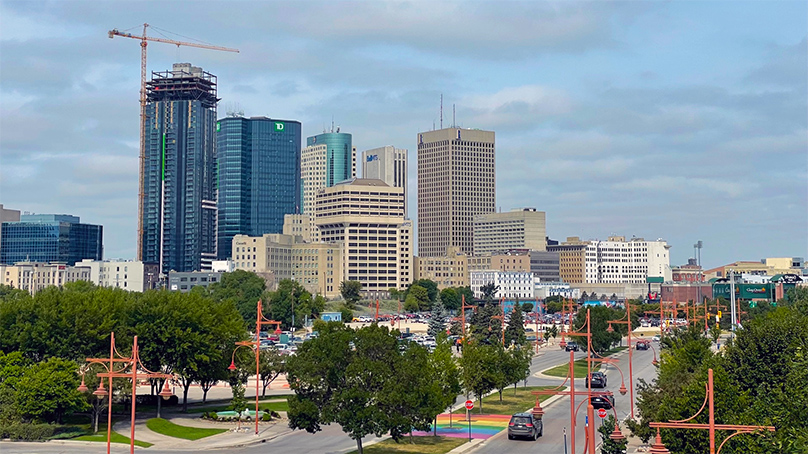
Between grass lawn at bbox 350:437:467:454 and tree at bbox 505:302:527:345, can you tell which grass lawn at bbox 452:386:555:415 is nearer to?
grass lawn at bbox 350:437:467:454

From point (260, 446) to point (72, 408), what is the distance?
49.5 feet

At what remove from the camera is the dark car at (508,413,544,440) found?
60.7 metres

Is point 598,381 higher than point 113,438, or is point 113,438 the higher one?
point 598,381

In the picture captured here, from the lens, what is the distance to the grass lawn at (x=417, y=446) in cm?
5712

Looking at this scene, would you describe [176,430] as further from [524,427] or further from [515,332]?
[515,332]

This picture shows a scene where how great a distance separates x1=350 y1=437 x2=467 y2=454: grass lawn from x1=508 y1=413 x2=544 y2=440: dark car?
3.24 metres

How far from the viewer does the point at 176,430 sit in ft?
220

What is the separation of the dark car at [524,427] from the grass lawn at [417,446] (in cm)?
324

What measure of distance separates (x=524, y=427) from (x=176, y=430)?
991 inches

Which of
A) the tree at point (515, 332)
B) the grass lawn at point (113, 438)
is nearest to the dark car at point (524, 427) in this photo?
the grass lawn at point (113, 438)

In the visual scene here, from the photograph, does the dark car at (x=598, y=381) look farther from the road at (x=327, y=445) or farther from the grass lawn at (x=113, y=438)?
the grass lawn at (x=113, y=438)

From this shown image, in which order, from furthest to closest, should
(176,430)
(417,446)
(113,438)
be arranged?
1. (176,430)
2. (113,438)
3. (417,446)

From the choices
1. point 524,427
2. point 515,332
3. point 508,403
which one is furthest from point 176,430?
point 515,332

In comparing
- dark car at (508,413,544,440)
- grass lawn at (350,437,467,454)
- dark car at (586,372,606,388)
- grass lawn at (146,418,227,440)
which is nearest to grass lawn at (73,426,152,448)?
grass lawn at (146,418,227,440)
